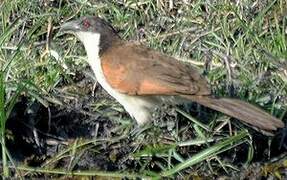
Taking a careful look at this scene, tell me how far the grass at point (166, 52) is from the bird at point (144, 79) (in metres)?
0.15

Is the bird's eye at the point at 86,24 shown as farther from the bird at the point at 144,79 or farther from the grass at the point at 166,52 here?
the grass at the point at 166,52

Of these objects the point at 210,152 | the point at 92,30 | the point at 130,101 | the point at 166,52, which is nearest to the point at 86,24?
the point at 92,30

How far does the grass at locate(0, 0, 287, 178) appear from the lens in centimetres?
441

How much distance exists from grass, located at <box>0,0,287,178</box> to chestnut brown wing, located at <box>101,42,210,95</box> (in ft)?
0.74

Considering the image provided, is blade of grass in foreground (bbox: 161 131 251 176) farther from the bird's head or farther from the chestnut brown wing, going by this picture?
the bird's head

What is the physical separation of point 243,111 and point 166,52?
128 cm

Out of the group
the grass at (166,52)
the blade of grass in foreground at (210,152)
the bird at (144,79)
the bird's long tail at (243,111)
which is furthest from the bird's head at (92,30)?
the blade of grass in foreground at (210,152)

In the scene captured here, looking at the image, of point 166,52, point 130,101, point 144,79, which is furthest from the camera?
point 166,52

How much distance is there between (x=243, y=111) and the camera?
14.0ft

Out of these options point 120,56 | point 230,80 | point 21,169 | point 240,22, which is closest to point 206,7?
point 240,22

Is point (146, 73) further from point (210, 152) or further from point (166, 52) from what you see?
point (166, 52)

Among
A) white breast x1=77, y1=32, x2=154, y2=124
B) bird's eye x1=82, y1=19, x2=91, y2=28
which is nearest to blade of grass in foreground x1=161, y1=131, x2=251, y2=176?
white breast x1=77, y1=32, x2=154, y2=124

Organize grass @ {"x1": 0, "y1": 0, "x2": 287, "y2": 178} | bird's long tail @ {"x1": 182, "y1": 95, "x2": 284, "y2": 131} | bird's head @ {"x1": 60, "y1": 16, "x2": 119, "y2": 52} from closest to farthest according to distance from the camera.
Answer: bird's long tail @ {"x1": 182, "y1": 95, "x2": 284, "y2": 131}
grass @ {"x1": 0, "y1": 0, "x2": 287, "y2": 178}
bird's head @ {"x1": 60, "y1": 16, "x2": 119, "y2": 52}

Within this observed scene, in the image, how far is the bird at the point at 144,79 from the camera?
4273 mm
